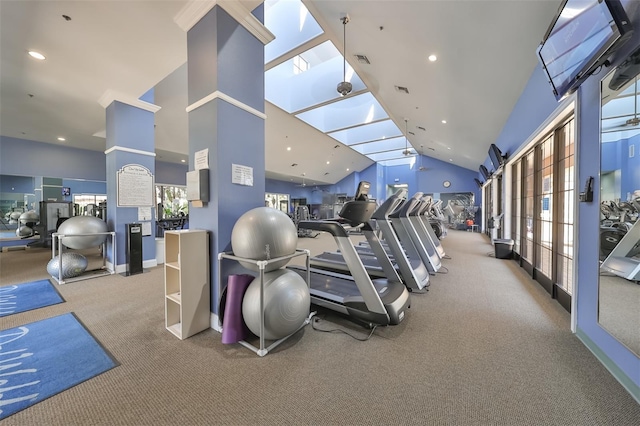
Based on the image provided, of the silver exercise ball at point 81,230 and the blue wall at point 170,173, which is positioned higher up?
the blue wall at point 170,173

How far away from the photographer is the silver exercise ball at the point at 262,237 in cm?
198

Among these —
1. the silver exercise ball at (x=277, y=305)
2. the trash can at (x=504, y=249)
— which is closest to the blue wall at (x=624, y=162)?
the silver exercise ball at (x=277, y=305)

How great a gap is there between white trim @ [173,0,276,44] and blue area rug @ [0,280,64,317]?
3.78 meters

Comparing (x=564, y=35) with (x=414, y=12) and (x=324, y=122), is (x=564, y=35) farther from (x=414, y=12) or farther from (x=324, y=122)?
(x=324, y=122)

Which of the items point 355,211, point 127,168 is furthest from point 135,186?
point 355,211

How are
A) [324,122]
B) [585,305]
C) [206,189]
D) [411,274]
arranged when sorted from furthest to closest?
[324,122]
[411,274]
[206,189]
[585,305]

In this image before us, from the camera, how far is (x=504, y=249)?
5.59 metres

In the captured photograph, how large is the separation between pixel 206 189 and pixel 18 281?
4379mm

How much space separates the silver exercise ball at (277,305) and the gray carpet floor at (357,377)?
0.20 metres

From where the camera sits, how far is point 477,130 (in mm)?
6844

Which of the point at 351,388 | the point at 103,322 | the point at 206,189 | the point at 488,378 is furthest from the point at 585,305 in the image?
the point at 103,322

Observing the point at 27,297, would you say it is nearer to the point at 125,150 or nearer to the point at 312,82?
the point at 125,150

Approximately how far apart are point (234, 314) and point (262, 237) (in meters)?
0.75

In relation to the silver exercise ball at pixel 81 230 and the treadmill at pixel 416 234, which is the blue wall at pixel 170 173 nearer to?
the silver exercise ball at pixel 81 230
